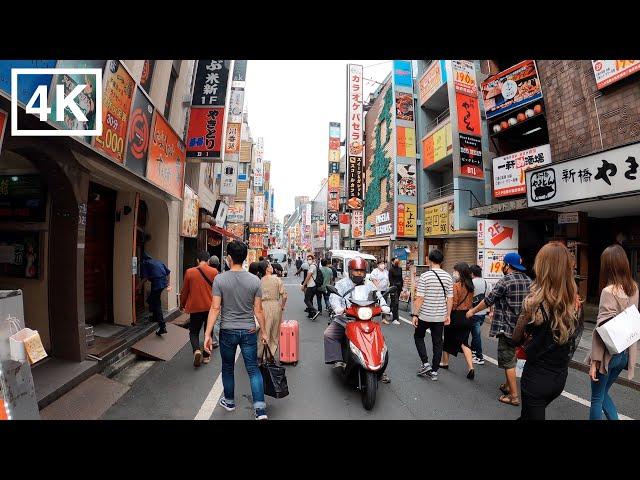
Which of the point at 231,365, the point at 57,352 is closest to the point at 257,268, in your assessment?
the point at 231,365

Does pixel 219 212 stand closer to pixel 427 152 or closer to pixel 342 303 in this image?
pixel 427 152

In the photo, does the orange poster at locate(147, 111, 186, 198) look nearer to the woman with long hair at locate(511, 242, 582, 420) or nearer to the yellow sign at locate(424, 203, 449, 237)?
the woman with long hair at locate(511, 242, 582, 420)

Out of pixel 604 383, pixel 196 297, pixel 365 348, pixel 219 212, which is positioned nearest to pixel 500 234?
pixel 604 383

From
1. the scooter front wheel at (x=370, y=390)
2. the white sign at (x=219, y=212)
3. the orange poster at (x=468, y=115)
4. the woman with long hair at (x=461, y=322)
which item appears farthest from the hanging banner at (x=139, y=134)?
the orange poster at (x=468, y=115)

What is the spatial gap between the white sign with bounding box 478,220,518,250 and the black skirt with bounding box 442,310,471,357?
24.1 feet

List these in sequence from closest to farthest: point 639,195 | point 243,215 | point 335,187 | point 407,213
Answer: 1. point 639,195
2. point 407,213
3. point 243,215
4. point 335,187

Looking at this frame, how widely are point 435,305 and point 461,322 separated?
0.58 metres

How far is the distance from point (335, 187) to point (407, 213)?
22.4m

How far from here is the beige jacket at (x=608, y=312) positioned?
3107mm

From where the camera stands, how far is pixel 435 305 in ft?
16.8

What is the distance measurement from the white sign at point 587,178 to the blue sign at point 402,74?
42.8 feet

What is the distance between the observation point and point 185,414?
395 cm
